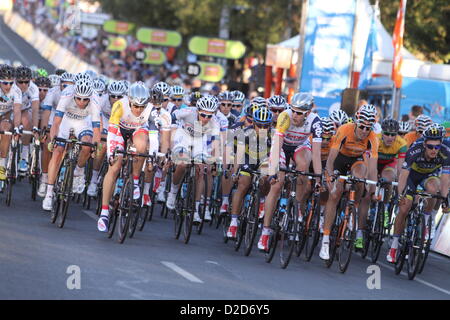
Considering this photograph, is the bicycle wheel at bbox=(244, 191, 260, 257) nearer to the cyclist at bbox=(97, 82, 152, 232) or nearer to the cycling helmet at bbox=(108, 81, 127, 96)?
the cyclist at bbox=(97, 82, 152, 232)

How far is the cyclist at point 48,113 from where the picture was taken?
17.8 metres

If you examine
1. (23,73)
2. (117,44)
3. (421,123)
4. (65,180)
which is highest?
(117,44)

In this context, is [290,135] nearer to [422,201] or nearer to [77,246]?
[422,201]

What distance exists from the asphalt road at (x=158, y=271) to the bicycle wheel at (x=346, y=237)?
5.6 inches

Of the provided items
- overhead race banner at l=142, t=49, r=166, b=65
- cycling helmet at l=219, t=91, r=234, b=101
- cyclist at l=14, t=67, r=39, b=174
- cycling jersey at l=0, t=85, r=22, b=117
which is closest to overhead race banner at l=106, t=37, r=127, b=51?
overhead race banner at l=142, t=49, r=166, b=65

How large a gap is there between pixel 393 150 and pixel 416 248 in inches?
114

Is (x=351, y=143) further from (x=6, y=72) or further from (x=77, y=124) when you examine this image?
(x=6, y=72)

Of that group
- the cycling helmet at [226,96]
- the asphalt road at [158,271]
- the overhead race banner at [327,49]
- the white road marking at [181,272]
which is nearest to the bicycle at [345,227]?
the asphalt road at [158,271]

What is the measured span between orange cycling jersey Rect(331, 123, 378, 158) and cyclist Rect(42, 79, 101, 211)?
3.16 meters

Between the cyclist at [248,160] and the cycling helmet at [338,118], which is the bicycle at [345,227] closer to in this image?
the cyclist at [248,160]

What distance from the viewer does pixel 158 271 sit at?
41.4 ft

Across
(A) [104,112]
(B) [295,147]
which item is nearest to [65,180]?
(B) [295,147]

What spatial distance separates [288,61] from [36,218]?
16.5 meters
